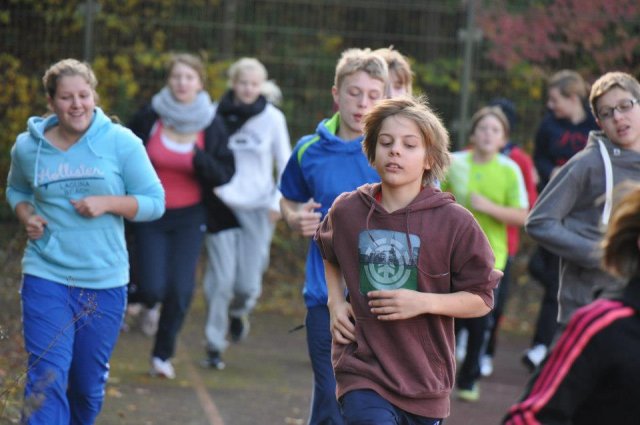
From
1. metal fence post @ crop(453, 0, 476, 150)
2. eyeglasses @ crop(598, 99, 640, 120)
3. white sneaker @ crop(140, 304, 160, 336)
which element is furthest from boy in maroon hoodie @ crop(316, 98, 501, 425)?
metal fence post @ crop(453, 0, 476, 150)

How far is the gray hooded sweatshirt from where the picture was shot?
606 cm

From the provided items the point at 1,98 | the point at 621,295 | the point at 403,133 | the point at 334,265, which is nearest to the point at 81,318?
the point at 334,265

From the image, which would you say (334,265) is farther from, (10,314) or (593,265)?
(10,314)

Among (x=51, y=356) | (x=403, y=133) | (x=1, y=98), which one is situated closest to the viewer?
(x=403, y=133)

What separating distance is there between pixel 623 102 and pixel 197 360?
4935 millimetres

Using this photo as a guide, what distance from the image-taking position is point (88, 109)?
6281 mm

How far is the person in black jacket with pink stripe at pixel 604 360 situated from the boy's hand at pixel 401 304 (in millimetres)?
1338

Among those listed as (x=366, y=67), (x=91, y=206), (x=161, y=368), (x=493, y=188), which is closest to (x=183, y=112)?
(x=161, y=368)

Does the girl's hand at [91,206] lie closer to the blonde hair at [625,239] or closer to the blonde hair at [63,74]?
the blonde hair at [63,74]

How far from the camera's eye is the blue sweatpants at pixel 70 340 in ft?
19.2

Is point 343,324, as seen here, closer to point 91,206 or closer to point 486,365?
point 91,206

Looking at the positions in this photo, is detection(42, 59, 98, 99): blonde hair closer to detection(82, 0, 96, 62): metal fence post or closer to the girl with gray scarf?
the girl with gray scarf

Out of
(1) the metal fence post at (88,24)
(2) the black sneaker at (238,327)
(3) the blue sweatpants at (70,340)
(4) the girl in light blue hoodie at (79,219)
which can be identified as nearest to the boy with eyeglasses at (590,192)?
(4) the girl in light blue hoodie at (79,219)

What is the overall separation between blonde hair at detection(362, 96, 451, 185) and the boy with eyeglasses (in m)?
1.32
